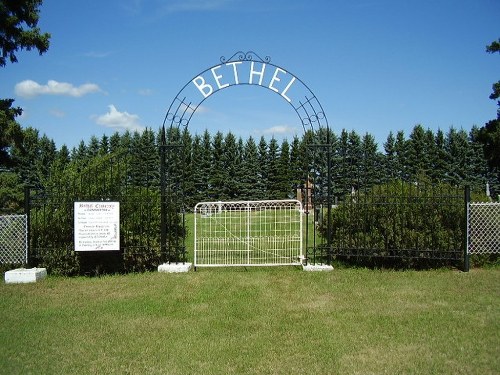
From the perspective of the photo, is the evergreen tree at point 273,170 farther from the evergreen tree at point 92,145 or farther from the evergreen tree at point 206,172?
the evergreen tree at point 92,145

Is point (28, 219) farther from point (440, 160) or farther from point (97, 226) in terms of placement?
point (440, 160)

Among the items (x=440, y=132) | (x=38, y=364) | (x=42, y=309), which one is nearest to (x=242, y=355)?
(x=38, y=364)

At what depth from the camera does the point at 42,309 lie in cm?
711

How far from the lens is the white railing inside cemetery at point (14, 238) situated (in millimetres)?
9273

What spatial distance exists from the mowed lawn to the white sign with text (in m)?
0.72

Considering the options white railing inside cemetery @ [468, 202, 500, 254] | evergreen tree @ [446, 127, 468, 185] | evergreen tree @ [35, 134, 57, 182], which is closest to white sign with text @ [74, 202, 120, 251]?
white railing inside cemetery @ [468, 202, 500, 254]

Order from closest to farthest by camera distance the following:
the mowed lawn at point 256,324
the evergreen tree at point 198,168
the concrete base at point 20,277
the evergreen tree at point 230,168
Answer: the mowed lawn at point 256,324 → the concrete base at point 20,277 → the evergreen tree at point 198,168 → the evergreen tree at point 230,168

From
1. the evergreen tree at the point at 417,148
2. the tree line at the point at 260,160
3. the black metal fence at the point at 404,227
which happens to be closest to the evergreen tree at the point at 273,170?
the tree line at the point at 260,160

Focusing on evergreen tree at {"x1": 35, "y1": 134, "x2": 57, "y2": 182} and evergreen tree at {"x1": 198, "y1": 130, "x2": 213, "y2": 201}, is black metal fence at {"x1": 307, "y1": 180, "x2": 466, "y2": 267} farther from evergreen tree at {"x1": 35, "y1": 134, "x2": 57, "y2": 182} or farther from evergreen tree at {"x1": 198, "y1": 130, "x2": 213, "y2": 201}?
evergreen tree at {"x1": 35, "y1": 134, "x2": 57, "y2": 182}

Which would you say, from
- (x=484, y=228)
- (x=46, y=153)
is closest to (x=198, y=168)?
(x=46, y=153)

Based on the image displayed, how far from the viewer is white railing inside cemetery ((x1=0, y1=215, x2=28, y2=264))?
9273 millimetres

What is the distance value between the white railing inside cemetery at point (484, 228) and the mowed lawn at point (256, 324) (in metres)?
0.56

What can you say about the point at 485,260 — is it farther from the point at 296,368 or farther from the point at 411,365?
the point at 296,368

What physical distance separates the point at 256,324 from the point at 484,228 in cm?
585
